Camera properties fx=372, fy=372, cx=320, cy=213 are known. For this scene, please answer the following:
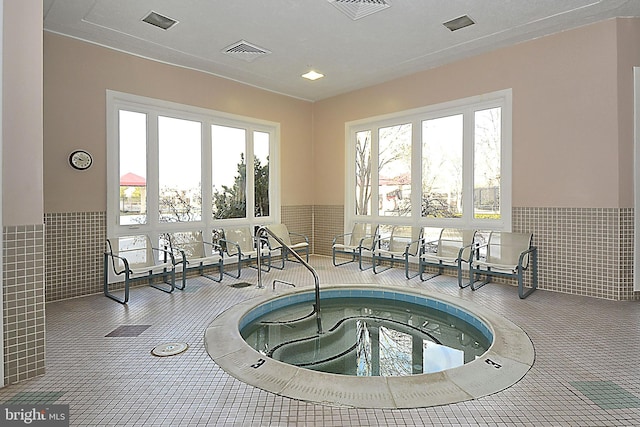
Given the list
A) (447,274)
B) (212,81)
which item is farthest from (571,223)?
(212,81)

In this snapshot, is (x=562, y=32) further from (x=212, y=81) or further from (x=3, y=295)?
(x=3, y=295)

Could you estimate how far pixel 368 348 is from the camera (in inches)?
132

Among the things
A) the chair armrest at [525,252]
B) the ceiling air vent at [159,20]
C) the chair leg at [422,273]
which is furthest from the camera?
the chair leg at [422,273]

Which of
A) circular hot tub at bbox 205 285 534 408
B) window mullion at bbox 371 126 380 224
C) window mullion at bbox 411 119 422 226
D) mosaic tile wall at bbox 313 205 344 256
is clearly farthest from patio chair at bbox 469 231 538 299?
mosaic tile wall at bbox 313 205 344 256

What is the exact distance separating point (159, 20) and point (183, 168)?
2076 millimetres

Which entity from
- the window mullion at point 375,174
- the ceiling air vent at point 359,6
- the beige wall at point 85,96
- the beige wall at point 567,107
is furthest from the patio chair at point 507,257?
the beige wall at point 85,96

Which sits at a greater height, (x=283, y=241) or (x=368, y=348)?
(x=283, y=241)

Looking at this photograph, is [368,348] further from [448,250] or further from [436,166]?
[436,166]

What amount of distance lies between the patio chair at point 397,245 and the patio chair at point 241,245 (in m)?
1.75

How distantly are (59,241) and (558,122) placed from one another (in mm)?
6047

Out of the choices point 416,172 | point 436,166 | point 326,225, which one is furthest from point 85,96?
point 436,166

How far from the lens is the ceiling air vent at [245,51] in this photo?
186 inches

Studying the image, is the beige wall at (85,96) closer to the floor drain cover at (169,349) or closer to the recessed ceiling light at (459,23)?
the floor drain cover at (169,349)

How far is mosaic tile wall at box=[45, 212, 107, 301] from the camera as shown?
4254mm
